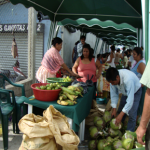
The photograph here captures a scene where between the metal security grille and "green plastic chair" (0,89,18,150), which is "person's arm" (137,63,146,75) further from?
the metal security grille

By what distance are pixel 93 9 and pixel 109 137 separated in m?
3.84

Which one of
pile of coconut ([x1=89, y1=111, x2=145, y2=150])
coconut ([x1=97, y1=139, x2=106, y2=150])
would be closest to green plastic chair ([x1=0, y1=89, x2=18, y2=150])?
pile of coconut ([x1=89, y1=111, x2=145, y2=150])

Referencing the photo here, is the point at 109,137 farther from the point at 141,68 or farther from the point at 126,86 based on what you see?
the point at 141,68

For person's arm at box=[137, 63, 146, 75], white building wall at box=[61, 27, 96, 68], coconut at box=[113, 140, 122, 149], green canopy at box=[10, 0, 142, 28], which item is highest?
green canopy at box=[10, 0, 142, 28]

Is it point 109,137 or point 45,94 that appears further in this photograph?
point 109,137

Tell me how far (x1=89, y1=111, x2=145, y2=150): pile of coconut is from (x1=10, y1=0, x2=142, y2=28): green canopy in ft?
9.81

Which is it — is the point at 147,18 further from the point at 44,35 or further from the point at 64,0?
the point at 44,35

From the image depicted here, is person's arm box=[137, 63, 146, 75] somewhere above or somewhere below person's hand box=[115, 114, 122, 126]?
above

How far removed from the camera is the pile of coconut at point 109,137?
226 cm

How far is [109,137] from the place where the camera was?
8.42 feet

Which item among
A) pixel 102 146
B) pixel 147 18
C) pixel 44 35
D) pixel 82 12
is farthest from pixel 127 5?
pixel 44 35

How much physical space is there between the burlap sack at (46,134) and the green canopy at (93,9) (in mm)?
3092

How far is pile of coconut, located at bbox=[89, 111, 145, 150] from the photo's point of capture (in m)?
2.26

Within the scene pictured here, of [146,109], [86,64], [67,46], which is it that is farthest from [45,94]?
[67,46]
